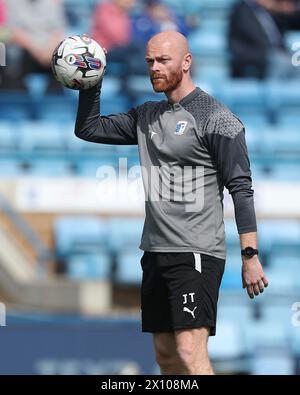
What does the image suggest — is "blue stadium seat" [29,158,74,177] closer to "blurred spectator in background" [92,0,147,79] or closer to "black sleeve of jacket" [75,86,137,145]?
"blurred spectator in background" [92,0,147,79]

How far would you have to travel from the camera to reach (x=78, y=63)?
17.3 feet

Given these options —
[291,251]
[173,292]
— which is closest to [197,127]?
[173,292]

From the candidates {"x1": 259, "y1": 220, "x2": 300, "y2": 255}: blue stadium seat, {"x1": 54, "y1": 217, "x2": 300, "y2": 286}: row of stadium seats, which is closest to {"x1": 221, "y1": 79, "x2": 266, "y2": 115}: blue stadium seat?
{"x1": 259, "y1": 220, "x2": 300, "y2": 255}: blue stadium seat

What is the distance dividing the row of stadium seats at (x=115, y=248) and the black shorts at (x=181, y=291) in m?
4.32

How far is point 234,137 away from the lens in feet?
16.8

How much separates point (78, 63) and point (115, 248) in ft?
16.0

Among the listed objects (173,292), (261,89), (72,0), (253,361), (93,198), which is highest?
(72,0)

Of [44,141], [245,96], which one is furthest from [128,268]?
[245,96]

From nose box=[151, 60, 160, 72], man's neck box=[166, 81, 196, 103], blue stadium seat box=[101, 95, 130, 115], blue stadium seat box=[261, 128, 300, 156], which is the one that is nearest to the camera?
→ nose box=[151, 60, 160, 72]

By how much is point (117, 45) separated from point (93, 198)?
2339mm

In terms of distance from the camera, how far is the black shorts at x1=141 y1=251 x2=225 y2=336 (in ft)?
17.1

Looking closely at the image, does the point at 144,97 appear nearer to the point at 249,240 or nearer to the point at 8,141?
the point at 8,141

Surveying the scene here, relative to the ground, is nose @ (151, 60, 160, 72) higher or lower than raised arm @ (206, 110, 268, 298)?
higher
